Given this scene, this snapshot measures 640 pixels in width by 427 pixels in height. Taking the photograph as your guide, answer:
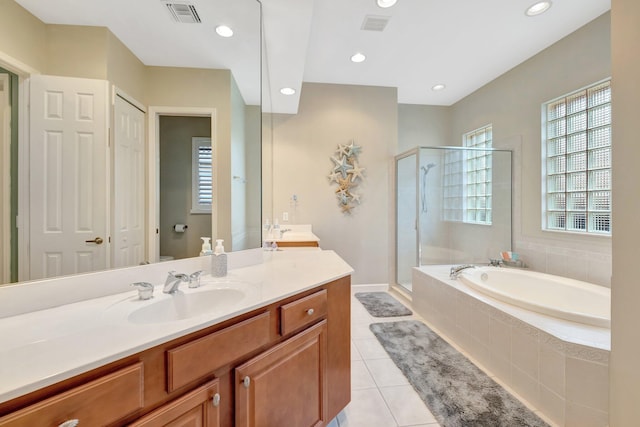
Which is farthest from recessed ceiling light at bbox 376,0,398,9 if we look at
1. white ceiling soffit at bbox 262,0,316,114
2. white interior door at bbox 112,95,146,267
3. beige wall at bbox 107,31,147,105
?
white interior door at bbox 112,95,146,267

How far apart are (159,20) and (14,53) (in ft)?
1.83

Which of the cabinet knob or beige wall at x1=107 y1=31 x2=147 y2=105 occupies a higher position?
beige wall at x1=107 y1=31 x2=147 y2=105

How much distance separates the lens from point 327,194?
3717 mm

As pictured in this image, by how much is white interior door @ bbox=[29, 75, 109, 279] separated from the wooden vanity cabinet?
0.63m

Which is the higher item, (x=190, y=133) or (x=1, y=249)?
(x=190, y=133)

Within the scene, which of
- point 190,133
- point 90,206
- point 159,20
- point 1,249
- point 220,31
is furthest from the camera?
point 220,31

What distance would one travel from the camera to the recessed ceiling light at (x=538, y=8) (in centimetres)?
219

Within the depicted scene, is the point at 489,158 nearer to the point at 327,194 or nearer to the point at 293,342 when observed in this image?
the point at 327,194

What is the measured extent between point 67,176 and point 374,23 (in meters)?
2.55

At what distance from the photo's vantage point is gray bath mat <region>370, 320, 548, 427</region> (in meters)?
1.47

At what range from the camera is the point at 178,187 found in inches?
53.5

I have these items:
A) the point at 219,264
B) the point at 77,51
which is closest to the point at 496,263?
the point at 219,264

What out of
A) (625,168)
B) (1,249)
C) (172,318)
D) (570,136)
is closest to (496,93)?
(570,136)

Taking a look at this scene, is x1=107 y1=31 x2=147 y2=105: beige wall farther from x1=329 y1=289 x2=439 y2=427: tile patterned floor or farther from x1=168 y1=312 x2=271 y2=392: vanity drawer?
x1=329 y1=289 x2=439 y2=427: tile patterned floor
